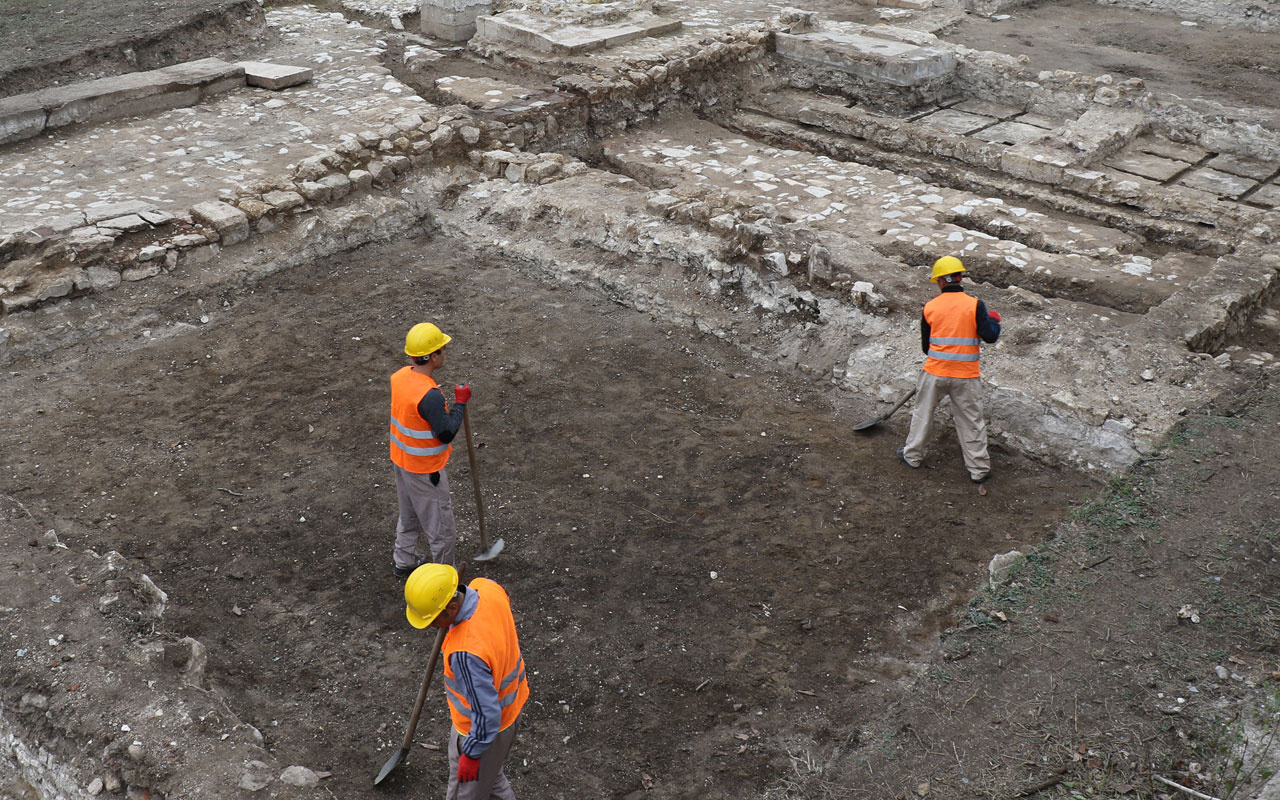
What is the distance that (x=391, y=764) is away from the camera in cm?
408

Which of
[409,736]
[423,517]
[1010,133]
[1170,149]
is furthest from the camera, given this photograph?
[1010,133]

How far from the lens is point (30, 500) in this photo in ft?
18.8

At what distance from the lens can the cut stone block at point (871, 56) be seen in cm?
1103

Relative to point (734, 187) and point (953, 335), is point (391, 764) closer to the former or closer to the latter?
point (953, 335)

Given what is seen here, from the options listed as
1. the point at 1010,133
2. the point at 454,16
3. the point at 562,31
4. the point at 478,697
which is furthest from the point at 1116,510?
the point at 454,16

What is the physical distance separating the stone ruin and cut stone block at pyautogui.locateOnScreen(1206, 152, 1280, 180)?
0.10ft

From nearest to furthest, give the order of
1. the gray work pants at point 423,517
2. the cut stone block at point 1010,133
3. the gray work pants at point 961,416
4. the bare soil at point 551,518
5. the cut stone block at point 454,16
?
the bare soil at point 551,518, the gray work pants at point 423,517, the gray work pants at point 961,416, the cut stone block at point 1010,133, the cut stone block at point 454,16

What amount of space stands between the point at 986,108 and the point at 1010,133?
86 centimetres

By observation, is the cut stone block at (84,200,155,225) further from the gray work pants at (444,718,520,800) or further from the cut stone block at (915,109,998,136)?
the cut stone block at (915,109,998,136)

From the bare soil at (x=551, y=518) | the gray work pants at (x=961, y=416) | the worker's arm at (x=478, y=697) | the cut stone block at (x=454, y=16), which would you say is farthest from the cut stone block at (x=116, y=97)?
the worker's arm at (x=478, y=697)

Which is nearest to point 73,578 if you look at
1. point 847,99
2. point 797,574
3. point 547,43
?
point 797,574

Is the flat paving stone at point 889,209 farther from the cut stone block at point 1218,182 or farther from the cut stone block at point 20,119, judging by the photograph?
the cut stone block at point 20,119

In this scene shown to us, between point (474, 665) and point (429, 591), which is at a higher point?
point (429, 591)

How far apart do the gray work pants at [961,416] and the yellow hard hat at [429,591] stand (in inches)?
138
